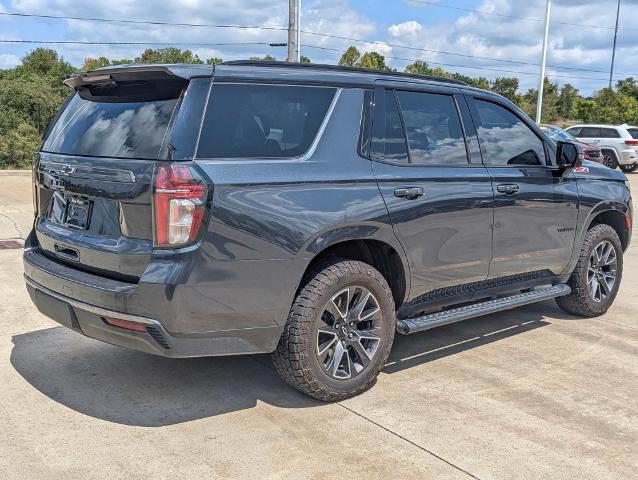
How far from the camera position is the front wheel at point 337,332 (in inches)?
149

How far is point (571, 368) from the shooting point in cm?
476

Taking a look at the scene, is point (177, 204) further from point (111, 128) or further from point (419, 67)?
point (419, 67)

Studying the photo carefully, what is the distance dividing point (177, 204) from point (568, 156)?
3.46 metres

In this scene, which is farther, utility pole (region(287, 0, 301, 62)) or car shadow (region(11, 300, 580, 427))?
utility pole (region(287, 0, 301, 62))

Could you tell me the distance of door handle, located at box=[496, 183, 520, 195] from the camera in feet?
16.0

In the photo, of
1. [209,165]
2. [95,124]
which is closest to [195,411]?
[209,165]

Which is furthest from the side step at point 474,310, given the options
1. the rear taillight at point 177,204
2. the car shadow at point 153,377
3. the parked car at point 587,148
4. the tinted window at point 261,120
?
the parked car at point 587,148

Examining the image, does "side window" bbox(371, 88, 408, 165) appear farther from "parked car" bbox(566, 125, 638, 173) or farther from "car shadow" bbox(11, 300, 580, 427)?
"parked car" bbox(566, 125, 638, 173)

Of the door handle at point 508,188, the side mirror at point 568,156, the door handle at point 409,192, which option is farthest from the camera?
the side mirror at point 568,156

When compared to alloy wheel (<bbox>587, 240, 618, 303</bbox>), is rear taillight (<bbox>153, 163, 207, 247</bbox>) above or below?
above

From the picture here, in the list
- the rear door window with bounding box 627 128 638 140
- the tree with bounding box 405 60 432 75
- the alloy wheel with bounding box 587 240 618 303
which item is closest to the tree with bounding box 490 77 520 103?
the tree with bounding box 405 60 432 75

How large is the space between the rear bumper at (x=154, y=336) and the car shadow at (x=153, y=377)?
521mm

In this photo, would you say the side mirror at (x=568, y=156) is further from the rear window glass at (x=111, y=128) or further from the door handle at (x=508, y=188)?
the rear window glass at (x=111, y=128)

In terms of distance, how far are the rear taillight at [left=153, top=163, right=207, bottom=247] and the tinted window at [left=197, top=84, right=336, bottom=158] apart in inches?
7.2
